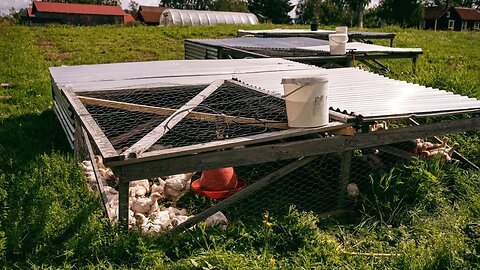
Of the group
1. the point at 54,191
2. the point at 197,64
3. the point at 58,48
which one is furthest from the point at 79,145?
the point at 58,48

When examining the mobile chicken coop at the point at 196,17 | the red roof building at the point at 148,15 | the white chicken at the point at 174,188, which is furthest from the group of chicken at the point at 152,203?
the red roof building at the point at 148,15

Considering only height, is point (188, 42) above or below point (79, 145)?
above

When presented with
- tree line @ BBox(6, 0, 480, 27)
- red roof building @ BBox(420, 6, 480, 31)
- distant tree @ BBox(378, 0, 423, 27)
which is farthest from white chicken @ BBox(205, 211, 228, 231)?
red roof building @ BBox(420, 6, 480, 31)

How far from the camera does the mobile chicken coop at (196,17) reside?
83.5 feet

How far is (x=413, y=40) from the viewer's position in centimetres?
1549

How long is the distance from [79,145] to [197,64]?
2213 millimetres

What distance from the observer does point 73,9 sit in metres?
51.7

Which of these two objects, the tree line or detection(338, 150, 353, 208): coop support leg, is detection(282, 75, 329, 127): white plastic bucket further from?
the tree line

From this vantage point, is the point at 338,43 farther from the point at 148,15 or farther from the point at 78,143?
the point at 148,15

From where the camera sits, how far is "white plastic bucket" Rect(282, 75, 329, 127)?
2939 millimetres

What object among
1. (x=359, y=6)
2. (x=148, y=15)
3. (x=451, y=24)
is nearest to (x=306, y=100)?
(x=359, y=6)

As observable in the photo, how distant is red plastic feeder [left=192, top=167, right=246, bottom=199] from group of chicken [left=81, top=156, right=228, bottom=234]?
213 mm

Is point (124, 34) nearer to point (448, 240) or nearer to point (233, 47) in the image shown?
point (233, 47)

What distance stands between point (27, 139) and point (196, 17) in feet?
75.2
